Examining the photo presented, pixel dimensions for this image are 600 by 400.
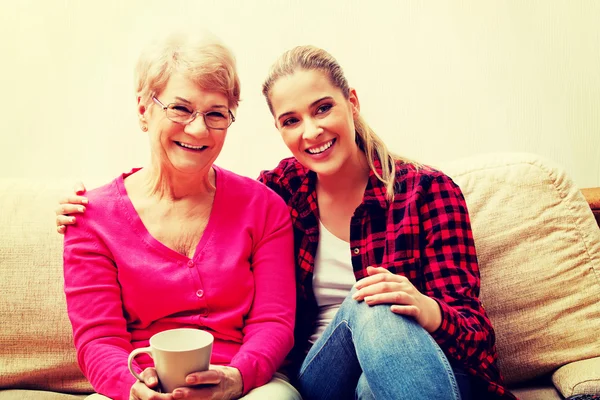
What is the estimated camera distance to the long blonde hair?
147 centimetres

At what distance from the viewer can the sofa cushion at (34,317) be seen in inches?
62.5

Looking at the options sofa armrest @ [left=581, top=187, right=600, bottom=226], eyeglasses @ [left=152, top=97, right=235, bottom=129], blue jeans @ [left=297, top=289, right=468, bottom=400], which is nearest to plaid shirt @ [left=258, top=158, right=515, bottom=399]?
blue jeans @ [left=297, top=289, right=468, bottom=400]

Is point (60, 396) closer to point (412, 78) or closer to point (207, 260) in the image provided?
point (207, 260)

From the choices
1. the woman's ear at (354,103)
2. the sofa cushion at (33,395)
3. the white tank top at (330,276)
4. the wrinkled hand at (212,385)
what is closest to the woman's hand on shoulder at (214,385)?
the wrinkled hand at (212,385)

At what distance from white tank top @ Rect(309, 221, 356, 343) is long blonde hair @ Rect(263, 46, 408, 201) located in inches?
7.3

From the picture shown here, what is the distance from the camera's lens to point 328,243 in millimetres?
1557

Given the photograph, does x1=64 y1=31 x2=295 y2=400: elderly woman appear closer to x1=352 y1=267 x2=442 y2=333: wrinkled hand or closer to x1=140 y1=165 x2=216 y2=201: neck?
x1=140 y1=165 x2=216 y2=201: neck

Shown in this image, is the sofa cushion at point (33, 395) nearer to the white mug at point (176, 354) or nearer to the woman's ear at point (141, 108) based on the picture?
the white mug at point (176, 354)

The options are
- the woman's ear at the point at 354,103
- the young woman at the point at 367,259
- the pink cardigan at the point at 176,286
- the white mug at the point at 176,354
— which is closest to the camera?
the white mug at the point at 176,354

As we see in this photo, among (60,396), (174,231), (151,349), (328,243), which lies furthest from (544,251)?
(60,396)

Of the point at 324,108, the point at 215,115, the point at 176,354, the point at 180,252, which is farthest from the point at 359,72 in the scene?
the point at 176,354

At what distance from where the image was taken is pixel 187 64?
4.37 feet

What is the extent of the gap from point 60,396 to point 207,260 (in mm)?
559

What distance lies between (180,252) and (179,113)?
31 centimetres
